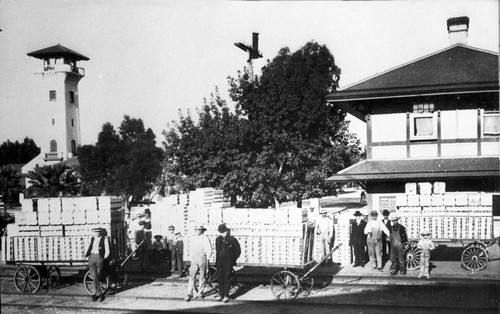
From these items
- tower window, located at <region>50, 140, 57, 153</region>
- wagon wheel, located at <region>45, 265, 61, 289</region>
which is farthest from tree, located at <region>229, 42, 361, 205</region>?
tower window, located at <region>50, 140, 57, 153</region>

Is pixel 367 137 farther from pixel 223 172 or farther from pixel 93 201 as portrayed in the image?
Answer: pixel 93 201

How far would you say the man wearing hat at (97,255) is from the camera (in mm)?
10508

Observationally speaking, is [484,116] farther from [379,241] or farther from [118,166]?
[118,166]

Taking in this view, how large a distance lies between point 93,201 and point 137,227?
606 centimetres

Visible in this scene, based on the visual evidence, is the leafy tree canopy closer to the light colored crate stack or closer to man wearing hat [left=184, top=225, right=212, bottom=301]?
the light colored crate stack

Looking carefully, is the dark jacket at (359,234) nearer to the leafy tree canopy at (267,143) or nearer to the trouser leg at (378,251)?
the trouser leg at (378,251)

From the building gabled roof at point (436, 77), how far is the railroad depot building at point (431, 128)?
0.10 feet

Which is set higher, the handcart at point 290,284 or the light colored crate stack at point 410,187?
the light colored crate stack at point 410,187

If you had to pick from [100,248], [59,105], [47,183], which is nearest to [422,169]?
[100,248]

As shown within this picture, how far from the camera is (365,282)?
11711mm

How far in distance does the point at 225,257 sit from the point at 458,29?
14881 mm

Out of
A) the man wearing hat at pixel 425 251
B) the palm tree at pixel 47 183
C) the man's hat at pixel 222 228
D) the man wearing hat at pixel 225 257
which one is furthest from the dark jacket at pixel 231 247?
the palm tree at pixel 47 183

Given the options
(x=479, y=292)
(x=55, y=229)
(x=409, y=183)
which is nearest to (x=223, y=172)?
(x=409, y=183)

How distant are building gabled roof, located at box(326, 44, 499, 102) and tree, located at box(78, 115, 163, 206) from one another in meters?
20.5
